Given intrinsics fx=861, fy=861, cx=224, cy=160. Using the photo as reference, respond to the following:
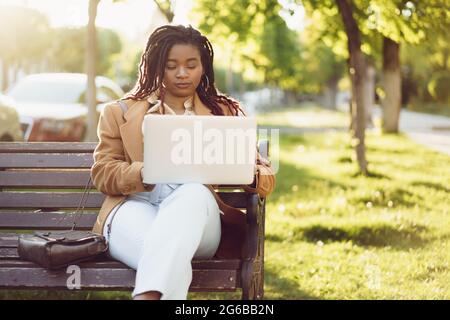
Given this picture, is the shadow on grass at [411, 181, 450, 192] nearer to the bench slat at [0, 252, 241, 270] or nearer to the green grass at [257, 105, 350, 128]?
the bench slat at [0, 252, 241, 270]

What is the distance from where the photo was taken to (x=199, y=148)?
141 inches

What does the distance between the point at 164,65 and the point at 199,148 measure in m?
0.70

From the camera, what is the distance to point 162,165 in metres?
3.59

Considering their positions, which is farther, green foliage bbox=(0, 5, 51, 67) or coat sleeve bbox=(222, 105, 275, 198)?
green foliage bbox=(0, 5, 51, 67)

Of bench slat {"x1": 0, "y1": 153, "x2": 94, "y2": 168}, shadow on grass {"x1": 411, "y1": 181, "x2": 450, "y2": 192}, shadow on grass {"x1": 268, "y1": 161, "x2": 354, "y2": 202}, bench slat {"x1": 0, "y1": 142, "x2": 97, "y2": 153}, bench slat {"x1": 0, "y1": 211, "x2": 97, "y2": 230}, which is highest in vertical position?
bench slat {"x1": 0, "y1": 142, "x2": 97, "y2": 153}

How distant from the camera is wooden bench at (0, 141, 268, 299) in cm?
372

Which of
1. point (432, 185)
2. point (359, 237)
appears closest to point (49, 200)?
point (359, 237)

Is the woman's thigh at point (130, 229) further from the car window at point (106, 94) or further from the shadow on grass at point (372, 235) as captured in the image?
the car window at point (106, 94)

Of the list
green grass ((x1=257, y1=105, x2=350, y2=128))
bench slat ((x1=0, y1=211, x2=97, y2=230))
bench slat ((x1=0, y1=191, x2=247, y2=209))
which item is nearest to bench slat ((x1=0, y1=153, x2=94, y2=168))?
bench slat ((x1=0, y1=191, x2=247, y2=209))

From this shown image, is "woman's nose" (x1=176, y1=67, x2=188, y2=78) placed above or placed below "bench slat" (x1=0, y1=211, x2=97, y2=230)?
above

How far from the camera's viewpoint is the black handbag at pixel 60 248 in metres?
3.68

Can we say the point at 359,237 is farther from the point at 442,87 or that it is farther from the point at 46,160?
the point at 442,87

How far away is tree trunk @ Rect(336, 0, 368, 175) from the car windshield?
14.2 feet
